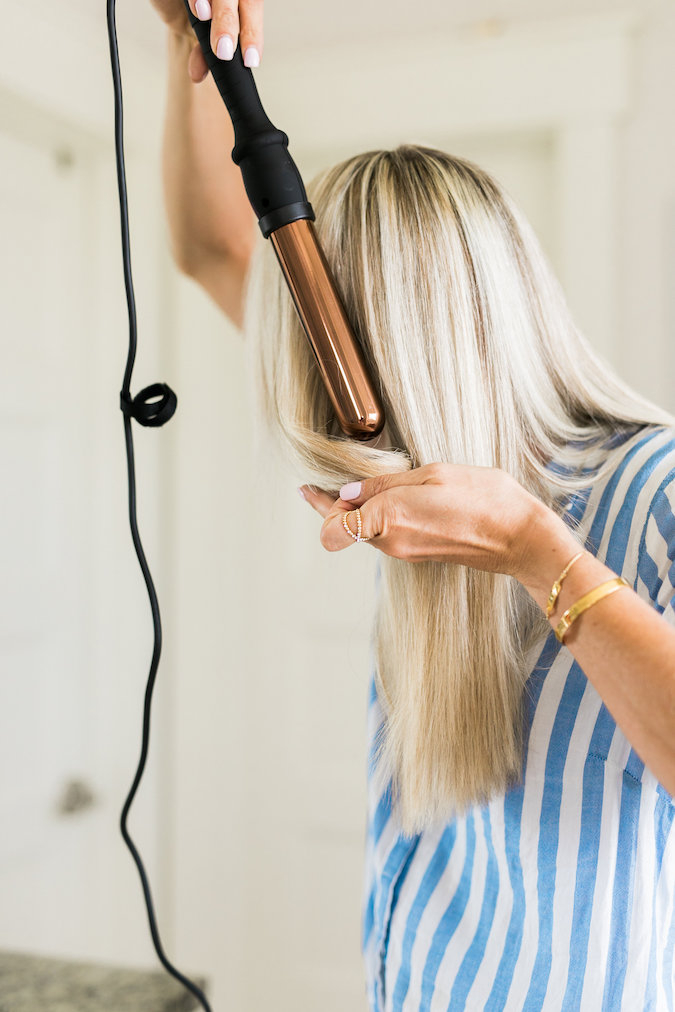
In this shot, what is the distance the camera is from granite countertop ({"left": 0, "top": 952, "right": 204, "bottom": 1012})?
743 mm

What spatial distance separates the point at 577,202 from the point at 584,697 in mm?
1239

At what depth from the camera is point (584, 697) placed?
2.06ft

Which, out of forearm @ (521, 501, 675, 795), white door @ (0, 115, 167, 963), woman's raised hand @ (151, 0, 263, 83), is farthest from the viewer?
white door @ (0, 115, 167, 963)

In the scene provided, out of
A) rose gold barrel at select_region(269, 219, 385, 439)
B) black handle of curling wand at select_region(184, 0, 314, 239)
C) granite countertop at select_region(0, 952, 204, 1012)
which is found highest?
black handle of curling wand at select_region(184, 0, 314, 239)

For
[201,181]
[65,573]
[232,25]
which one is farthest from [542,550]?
[65,573]

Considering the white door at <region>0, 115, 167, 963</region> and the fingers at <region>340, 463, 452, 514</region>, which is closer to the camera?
the fingers at <region>340, 463, 452, 514</region>

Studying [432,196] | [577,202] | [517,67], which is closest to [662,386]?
[577,202]

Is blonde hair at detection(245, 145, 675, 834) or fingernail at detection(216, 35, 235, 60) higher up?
fingernail at detection(216, 35, 235, 60)

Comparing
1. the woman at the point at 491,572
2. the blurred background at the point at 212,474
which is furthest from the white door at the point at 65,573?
the woman at the point at 491,572

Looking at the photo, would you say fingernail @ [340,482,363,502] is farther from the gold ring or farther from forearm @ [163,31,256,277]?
forearm @ [163,31,256,277]

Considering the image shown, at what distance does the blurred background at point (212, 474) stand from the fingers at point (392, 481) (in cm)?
104

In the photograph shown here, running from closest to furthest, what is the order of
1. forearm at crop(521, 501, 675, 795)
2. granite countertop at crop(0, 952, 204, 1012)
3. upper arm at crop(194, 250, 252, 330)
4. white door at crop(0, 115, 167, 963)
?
forearm at crop(521, 501, 675, 795) < granite countertop at crop(0, 952, 204, 1012) < upper arm at crop(194, 250, 252, 330) < white door at crop(0, 115, 167, 963)

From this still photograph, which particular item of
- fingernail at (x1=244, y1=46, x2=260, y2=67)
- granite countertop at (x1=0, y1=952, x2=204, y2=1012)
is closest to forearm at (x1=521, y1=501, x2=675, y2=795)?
fingernail at (x1=244, y1=46, x2=260, y2=67)

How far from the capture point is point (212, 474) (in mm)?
1851
